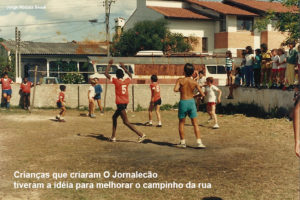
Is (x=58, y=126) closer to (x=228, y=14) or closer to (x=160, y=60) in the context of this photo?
(x=160, y=60)

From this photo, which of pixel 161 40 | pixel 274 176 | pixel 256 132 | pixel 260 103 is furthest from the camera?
pixel 161 40

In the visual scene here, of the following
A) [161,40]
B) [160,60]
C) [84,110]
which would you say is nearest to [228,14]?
[161,40]

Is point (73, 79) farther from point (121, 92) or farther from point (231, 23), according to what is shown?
point (231, 23)

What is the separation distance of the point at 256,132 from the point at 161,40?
25.4 metres

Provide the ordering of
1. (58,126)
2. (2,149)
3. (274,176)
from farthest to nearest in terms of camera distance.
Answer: (58,126) < (2,149) < (274,176)

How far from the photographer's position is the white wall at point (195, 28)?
39.7 m

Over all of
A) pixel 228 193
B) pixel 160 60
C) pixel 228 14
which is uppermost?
pixel 228 14

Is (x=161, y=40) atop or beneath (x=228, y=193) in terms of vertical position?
atop

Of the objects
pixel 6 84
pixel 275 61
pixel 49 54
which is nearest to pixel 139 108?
pixel 6 84

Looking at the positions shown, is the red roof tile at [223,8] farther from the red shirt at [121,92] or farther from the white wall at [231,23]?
the red shirt at [121,92]

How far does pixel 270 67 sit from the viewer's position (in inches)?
571

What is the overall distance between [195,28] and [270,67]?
27.0 meters

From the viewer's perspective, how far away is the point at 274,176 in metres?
6.48

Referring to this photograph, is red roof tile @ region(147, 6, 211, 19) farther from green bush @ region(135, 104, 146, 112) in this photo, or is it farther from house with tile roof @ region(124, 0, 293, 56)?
green bush @ region(135, 104, 146, 112)
